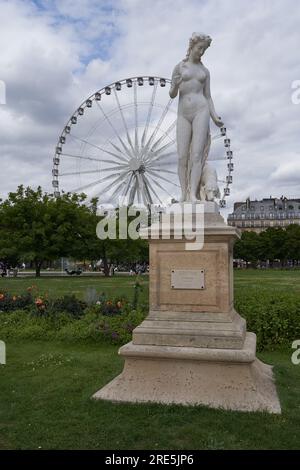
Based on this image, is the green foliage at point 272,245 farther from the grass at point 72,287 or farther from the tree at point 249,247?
the grass at point 72,287

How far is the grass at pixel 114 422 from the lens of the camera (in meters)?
5.21

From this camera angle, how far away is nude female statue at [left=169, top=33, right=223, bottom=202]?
7.70 meters

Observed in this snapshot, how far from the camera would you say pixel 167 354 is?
6590 mm

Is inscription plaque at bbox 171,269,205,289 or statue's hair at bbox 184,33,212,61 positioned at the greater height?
statue's hair at bbox 184,33,212,61

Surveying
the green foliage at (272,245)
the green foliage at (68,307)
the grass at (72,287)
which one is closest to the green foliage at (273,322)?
the green foliage at (68,307)

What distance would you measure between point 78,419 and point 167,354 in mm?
1395

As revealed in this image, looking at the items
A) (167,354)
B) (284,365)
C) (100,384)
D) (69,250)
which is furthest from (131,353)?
(69,250)

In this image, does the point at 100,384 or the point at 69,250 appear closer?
the point at 100,384

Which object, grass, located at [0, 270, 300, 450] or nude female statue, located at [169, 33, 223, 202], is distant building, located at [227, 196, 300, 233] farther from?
grass, located at [0, 270, 300, 450]

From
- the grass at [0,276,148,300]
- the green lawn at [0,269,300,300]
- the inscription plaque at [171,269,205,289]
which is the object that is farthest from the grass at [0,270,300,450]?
the grass at [0,276,148,300]

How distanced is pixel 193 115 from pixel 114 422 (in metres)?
4.58

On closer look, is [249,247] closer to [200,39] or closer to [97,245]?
[97,245]

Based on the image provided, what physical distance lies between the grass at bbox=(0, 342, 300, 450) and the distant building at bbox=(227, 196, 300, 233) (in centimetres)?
12577
